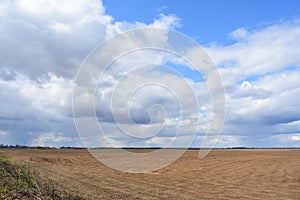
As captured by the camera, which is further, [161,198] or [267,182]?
[267,182]

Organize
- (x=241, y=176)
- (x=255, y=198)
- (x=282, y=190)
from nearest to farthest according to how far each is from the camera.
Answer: (x=255, y=198), (x=282, y=190), (x=241, y=176)

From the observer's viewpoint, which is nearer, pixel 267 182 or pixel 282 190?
pixel 282 190

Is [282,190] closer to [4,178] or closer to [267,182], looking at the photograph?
[267,182]

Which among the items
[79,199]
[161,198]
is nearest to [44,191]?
[79,199]

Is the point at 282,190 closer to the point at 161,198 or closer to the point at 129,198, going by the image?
the point at 161,198

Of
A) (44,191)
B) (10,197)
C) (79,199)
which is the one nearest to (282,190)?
(79,199)

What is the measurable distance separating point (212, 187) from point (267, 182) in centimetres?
546

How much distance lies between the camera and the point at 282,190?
23.5m

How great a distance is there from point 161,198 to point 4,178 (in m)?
7.42

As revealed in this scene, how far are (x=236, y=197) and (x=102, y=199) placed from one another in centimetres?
724

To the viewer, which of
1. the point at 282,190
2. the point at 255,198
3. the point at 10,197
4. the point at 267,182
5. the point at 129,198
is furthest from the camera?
the point at 267,182

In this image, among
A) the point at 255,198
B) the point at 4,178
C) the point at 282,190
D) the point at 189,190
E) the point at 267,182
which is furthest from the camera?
the point at 267,182

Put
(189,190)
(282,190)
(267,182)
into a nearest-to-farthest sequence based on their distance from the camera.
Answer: (189,190), (282,190), (267,182)

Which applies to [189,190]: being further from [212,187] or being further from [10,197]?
[10,197]
